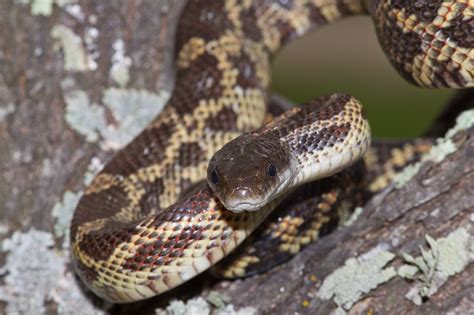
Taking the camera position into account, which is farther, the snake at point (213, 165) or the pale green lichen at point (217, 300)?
the pale green lichen at point (217, 300)

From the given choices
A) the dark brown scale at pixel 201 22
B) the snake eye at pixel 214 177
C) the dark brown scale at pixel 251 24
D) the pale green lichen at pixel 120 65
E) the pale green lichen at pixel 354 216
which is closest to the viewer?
the snake eye at pixel 214 177

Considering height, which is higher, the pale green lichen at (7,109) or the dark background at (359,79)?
the pale green lichen at (7,109)

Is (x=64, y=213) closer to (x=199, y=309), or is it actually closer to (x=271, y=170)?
(x=199, y=309)

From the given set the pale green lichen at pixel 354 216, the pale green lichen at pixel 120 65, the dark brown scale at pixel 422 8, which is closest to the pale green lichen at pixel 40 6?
the pale green lichen at pixel 120 65

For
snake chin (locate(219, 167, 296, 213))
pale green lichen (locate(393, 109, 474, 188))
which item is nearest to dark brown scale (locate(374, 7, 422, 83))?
pale green lichen (locate(393, 109, 474, 188))

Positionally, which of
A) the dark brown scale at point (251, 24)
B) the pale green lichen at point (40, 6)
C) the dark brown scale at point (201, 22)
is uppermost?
the pale green lichen at point (40, 6)

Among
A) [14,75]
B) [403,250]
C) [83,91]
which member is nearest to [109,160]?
[83,91]

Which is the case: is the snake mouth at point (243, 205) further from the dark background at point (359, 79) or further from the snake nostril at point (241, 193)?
the dark background at point (359, 79)
